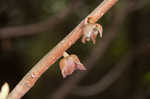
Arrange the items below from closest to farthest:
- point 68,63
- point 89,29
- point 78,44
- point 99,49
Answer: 1. point 89,29
2. point 68,63
3. point 99,49
4. point 78,44

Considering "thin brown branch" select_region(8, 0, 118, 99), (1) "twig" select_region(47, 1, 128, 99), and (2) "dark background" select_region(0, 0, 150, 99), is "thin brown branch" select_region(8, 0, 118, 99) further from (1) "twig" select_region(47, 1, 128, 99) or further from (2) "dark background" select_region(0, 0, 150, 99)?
(1) "twig" select_region(47, 1, 128, 99)

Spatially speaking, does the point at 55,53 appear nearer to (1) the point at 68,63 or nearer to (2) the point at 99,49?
(1) the point at 68,63

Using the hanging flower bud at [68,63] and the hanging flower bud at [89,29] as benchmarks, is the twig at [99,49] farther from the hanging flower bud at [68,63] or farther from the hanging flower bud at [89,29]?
the hanging flower bud at [89,29]

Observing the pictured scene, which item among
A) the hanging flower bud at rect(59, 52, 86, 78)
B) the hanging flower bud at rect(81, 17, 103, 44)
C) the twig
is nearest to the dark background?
the twig

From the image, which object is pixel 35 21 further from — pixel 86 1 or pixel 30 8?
pixel 86 1

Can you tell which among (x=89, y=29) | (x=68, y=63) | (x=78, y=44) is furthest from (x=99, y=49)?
(x=89, y=29)

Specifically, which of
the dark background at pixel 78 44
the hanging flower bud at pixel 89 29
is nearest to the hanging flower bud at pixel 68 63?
the hanging flower bud at pixel 89 29

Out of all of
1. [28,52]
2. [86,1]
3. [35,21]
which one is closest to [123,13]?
[86,1]
